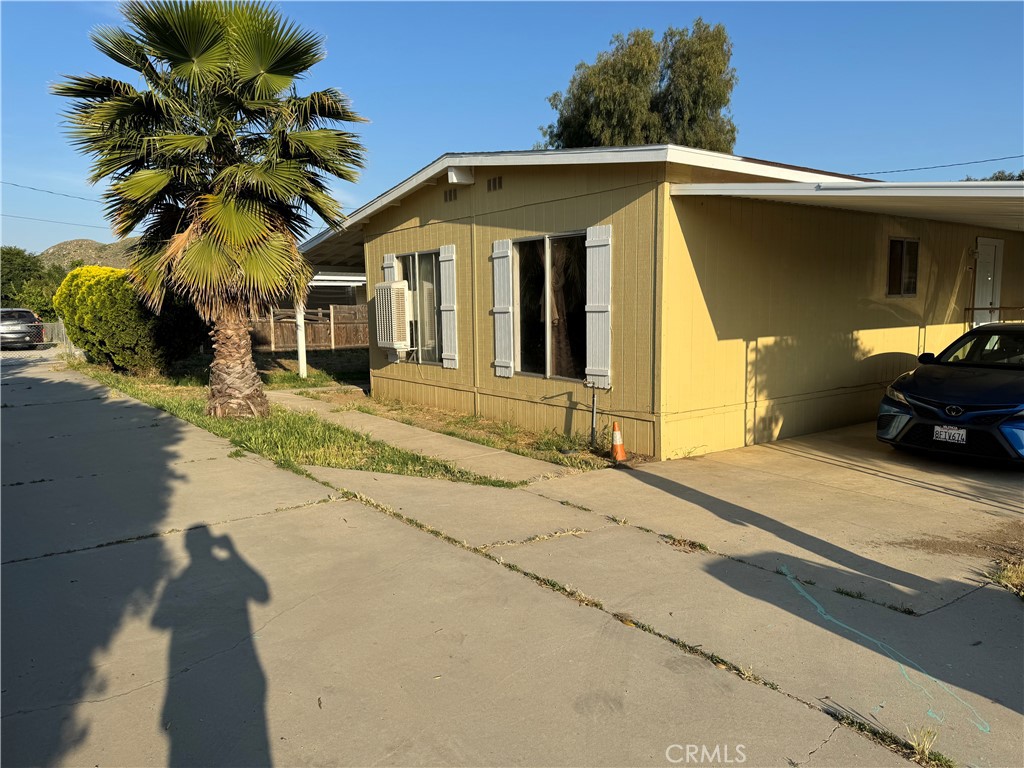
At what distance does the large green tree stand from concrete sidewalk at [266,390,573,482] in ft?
70.7

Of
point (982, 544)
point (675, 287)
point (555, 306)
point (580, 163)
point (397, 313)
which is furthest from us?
point (397, 313)

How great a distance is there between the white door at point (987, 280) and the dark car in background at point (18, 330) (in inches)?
1202

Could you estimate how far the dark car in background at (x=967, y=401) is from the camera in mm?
6574

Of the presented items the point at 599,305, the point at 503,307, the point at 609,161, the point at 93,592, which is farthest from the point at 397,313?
the point at 93,592

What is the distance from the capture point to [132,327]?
49.0ft

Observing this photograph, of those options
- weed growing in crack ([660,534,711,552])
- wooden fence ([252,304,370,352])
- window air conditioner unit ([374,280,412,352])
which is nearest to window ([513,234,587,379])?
window air conditioner unit ([374,280,412,352])

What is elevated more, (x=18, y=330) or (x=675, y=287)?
(x=675, y=287)

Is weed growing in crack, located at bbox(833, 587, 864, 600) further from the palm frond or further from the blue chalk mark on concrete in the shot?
the palm frond

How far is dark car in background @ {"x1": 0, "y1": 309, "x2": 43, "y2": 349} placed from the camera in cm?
2688

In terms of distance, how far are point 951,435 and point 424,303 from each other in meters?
7.45

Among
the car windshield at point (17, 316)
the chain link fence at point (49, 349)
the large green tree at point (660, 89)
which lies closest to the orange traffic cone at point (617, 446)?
the chain link fence at point (49, 349)

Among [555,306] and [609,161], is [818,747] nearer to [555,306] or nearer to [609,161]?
[609,161]

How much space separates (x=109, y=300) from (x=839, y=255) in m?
14.0

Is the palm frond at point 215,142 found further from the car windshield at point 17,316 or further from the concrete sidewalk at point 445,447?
the car windshield at point 17,316
